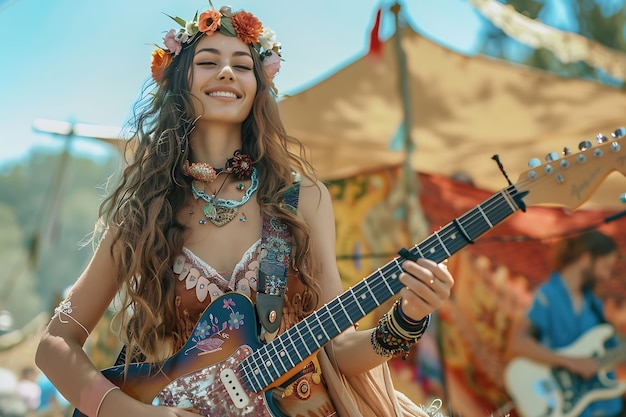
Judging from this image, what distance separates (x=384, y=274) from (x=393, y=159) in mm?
2903

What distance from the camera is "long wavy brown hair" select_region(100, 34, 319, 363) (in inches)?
68.9

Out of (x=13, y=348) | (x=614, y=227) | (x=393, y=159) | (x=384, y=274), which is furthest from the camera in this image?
(x=13, y=348)

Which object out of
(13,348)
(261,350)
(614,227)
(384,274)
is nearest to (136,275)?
(261,350)

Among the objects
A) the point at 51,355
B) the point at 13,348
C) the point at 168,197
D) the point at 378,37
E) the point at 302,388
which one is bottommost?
the point at 302,388

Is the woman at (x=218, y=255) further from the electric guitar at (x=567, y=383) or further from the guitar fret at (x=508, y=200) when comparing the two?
the electric guitar at (x=567, y=383)

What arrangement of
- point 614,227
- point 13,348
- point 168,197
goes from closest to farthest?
point 168,197 → point 614,227 → point 13,348

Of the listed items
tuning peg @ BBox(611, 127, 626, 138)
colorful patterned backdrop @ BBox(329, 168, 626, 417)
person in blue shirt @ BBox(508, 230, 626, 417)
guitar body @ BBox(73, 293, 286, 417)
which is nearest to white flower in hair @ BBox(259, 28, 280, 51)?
guitar body @ BBox(73, 293, 286, 417)

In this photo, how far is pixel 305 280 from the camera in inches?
70.6

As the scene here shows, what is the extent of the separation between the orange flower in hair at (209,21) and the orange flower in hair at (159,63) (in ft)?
0.46

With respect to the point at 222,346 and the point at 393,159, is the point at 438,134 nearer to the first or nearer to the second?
the point at 393,159

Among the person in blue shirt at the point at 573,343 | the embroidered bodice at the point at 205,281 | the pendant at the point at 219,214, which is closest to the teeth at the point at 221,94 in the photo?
the pendant at the point at 219,214

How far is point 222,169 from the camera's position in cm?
190

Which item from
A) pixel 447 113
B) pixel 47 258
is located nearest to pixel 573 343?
pixel 447 113

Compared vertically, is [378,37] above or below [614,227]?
above
